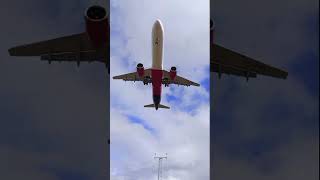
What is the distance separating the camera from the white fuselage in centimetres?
1500

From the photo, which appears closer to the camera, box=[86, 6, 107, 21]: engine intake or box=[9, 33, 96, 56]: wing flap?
box=[86, 6, 107, 21]: engine intake

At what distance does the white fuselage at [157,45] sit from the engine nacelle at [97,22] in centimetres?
435

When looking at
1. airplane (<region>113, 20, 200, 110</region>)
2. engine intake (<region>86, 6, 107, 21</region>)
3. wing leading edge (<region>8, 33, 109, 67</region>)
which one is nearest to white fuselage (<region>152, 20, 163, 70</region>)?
airplane (<region>113, 20, 200, 110</region>)

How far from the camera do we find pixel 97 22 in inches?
408

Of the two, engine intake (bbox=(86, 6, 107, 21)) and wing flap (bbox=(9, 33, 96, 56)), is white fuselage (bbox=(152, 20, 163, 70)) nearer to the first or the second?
wing flap (bbox=(9, 33, 96, 56))

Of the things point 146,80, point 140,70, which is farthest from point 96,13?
point 146,80

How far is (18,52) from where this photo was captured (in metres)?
12.4

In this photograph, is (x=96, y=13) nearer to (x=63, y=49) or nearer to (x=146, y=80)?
(x=63, y=49)

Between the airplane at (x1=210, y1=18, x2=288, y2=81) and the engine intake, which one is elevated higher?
the engine intake

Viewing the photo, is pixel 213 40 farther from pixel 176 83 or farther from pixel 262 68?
pixel 176 83

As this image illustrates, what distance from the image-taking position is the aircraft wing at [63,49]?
12.2 m

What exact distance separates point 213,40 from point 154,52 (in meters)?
5.37

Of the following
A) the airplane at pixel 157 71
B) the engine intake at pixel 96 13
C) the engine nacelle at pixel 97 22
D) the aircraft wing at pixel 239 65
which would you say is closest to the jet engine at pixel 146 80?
the airplane at pixel 157 71

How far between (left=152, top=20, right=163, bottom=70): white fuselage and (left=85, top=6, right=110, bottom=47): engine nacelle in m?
4.35
